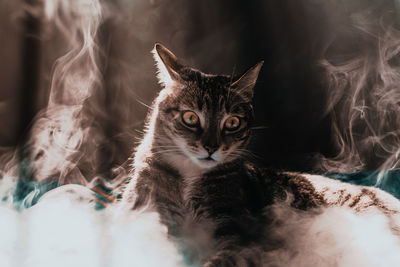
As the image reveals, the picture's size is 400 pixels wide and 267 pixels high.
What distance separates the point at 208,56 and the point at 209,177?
0.51 metres

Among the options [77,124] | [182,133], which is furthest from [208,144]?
[77,124]

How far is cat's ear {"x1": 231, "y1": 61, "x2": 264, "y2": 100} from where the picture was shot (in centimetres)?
105

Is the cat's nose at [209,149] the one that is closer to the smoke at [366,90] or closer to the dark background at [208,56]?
the dark background at [208,56]

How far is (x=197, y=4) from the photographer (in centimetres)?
131

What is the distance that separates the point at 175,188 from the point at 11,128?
663 millimetres

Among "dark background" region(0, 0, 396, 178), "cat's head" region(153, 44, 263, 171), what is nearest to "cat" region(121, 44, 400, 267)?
"cat's head" region(153, 44, 263, 171)

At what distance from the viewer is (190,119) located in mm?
1005

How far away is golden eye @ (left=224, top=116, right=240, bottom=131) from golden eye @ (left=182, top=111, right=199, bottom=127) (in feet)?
0.29

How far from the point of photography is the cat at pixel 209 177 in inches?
37.0

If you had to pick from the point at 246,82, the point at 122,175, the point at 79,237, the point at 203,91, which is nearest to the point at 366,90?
the point at 246,82

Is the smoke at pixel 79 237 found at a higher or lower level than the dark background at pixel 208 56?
lower

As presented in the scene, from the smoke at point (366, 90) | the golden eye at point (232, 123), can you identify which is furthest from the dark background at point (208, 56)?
the golden eye at point (232, 123)

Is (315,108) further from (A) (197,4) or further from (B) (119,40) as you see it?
(B) (119,40)

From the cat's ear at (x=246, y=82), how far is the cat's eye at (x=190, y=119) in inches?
6.2
